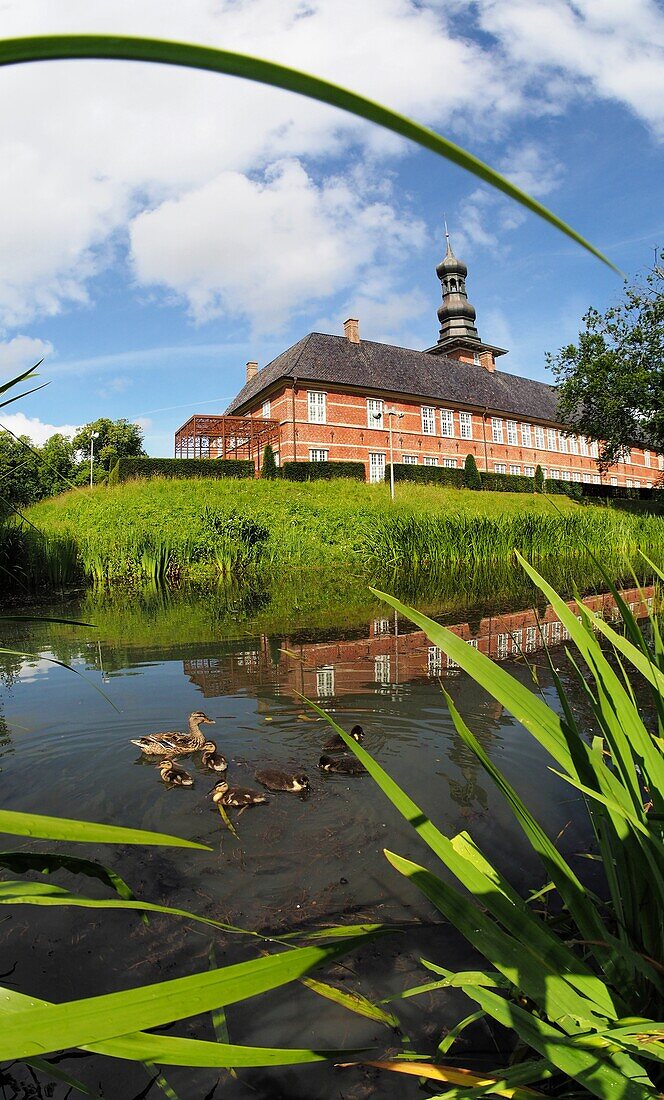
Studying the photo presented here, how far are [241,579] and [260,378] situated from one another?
1061 inches

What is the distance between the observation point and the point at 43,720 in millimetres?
3639

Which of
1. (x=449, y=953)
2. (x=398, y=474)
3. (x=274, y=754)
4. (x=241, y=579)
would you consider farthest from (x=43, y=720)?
(x=398, y=474)

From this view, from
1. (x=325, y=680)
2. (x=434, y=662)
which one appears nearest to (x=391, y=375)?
(x=434, y=662)

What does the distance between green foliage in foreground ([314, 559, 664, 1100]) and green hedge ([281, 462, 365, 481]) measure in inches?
967

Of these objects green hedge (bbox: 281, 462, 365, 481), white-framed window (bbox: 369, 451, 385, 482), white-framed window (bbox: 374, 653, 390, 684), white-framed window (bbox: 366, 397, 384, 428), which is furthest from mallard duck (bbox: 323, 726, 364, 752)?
white-framed window (bbox: 366, 397, 384, 428)

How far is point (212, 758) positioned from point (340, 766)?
1.82ft

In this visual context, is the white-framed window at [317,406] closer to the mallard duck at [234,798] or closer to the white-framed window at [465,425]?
the white-framed window at [465,425]

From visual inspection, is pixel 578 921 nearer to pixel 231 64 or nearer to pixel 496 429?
pixel 231 64

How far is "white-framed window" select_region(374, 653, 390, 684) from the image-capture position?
175 inches

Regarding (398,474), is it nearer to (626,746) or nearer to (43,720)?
(43,720)

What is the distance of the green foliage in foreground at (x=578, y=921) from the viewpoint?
854mm

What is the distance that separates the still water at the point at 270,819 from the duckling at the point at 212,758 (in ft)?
0.21

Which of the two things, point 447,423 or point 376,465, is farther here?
point 447,423

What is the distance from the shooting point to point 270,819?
8.20ft
